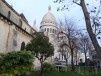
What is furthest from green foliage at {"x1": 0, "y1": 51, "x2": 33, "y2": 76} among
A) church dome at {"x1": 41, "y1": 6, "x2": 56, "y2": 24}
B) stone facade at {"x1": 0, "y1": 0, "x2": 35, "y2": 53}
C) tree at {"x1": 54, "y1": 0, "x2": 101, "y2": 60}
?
church dome at {"x1": 41, "y1": 6, "x2": 56, "y2": 24}

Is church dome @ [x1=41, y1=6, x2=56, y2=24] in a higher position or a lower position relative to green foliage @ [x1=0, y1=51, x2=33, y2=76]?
higher

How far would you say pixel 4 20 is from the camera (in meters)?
28.7

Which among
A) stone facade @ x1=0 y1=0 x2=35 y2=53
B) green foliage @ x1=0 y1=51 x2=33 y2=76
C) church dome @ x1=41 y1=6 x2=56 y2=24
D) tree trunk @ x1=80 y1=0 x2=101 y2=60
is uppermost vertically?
church dome @ x1=41 y1=6 x2=56 y2=24

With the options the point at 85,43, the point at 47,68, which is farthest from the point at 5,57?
the point at 85,43

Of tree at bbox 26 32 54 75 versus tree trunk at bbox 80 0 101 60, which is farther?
tree at bbox 26 32 54 75

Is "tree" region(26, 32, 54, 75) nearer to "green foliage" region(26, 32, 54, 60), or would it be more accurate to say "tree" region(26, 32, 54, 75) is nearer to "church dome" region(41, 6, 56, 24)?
"green foliage" region(26, 32, 54, 60)

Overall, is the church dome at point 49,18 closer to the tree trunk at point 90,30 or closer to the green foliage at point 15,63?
the green foliage at point 15,63

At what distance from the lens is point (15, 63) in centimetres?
1884

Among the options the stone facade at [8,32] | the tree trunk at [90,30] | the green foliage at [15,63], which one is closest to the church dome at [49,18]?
the stone facade at [8,32]

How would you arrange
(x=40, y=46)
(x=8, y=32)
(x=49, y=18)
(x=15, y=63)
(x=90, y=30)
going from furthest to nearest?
(x=49, y=18) < (x=40, y=46) < (x=8, y=32) < (x=15, y=63) < (x=90, y=30)

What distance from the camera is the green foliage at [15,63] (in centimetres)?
1864

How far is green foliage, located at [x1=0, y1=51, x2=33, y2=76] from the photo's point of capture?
734 inches

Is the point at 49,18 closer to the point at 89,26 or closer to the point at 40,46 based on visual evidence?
the point at 40,46

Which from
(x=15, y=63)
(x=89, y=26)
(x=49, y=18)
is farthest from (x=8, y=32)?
(x=49, y=18)
